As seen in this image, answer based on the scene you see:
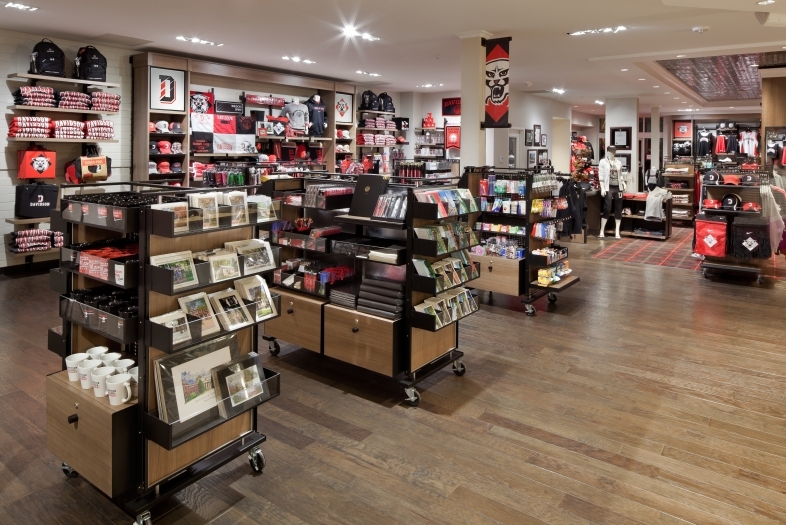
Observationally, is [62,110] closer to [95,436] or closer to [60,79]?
[60,79]

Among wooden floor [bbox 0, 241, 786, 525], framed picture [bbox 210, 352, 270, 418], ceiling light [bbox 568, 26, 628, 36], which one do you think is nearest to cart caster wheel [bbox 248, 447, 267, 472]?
wooden floor [bbox 0, 241, 786, 525]

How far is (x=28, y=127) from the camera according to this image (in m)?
7.46

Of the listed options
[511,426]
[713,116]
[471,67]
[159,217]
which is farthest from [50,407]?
[713,116]

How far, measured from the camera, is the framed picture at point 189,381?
257 cm

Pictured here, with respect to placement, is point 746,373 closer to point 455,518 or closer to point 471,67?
point 455,518

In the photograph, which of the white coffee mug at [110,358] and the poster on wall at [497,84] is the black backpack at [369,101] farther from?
the white coffee mug at [110,358]

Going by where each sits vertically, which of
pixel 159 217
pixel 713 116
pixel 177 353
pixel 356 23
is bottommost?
pixel 177 353

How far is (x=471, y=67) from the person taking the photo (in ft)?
24.7

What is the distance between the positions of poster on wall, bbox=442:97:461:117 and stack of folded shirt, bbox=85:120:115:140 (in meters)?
8.20

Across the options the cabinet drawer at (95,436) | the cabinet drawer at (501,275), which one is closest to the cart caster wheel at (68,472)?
the cabinet drawer at (95,436)

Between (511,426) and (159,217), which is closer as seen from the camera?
(159,217)

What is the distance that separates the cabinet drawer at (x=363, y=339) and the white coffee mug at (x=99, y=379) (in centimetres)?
179

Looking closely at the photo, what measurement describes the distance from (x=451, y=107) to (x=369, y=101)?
7.65 ft

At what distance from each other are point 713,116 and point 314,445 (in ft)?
84.9
